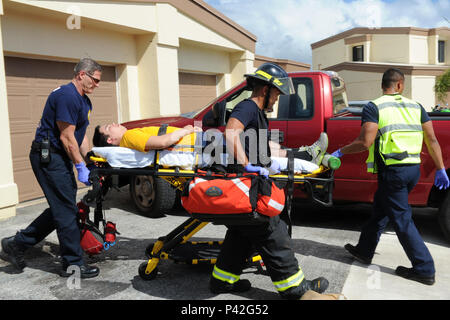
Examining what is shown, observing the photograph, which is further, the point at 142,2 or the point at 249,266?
the point at 142,2

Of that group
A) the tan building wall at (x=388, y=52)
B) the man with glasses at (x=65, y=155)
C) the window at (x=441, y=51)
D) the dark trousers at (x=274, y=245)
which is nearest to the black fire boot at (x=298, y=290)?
the dark trousers at (x=274, y=245)

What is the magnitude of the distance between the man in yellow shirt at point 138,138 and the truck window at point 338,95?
245 cm

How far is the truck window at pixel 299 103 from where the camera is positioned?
17.9ft

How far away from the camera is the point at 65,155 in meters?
3.91

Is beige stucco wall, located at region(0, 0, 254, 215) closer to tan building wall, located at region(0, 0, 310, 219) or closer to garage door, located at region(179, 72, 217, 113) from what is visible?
tan building wall, located at region(0, 0, 310, 219)

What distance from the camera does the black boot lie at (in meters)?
3.48

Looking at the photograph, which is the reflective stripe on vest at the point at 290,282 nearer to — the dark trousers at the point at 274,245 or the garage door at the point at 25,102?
the dark trousers at the point at 274,245

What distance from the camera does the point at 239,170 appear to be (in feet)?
10.5
